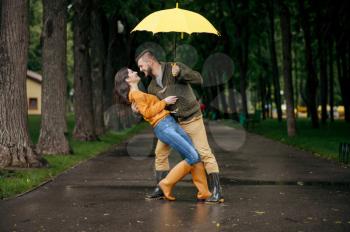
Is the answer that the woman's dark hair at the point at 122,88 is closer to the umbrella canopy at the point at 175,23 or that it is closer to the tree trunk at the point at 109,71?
the umbrella canopy at the point at 175,23

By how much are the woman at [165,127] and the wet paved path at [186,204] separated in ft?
1.09

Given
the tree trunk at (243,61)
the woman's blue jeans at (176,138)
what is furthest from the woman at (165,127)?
the tree trunk at (243,61)

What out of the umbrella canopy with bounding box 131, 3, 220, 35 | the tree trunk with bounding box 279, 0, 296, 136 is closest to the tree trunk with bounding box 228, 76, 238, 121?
the tree trunk with bounding box 279, 0, 296, 136

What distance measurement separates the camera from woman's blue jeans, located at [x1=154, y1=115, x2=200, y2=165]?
920 centimetres

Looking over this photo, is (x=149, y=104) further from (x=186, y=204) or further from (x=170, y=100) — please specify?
(x=186, y=204)

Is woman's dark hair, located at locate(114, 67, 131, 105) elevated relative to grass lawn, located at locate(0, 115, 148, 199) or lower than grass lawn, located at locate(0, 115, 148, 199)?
elevated

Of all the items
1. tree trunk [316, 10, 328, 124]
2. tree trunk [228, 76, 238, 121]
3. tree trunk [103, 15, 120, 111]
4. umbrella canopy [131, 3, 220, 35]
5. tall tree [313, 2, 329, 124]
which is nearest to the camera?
umbrella canopy [131, 3, 220, 35]

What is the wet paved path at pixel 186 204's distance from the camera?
294 inches

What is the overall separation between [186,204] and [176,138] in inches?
32.7

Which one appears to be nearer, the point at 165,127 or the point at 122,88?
the point at 165,127

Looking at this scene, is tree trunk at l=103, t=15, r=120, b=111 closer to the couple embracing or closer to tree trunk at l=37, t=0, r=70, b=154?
tree trunk at l=37, t=0, r=70, b=154

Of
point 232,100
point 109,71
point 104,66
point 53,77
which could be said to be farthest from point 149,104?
point 232,100

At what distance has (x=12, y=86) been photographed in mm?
13852

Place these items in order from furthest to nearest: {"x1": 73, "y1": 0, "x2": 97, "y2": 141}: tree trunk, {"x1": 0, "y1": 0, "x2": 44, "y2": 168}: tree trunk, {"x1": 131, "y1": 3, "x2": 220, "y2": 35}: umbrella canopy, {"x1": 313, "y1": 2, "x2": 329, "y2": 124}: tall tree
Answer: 1. {"x1": 313, "y1": 2, "x2": 329, "y2": 124}: tall tree
2. {"x1": 73, "y1": 0, "x2": 97, "y2": 141}: tree trunk
3. {"x1": 0, "y1": 0, "x2": 44, "y2": 168}: tree trunk
4. {"x1": 131, "y1": 3, "x2": 220, "y2": 35}: umbrella canopy
